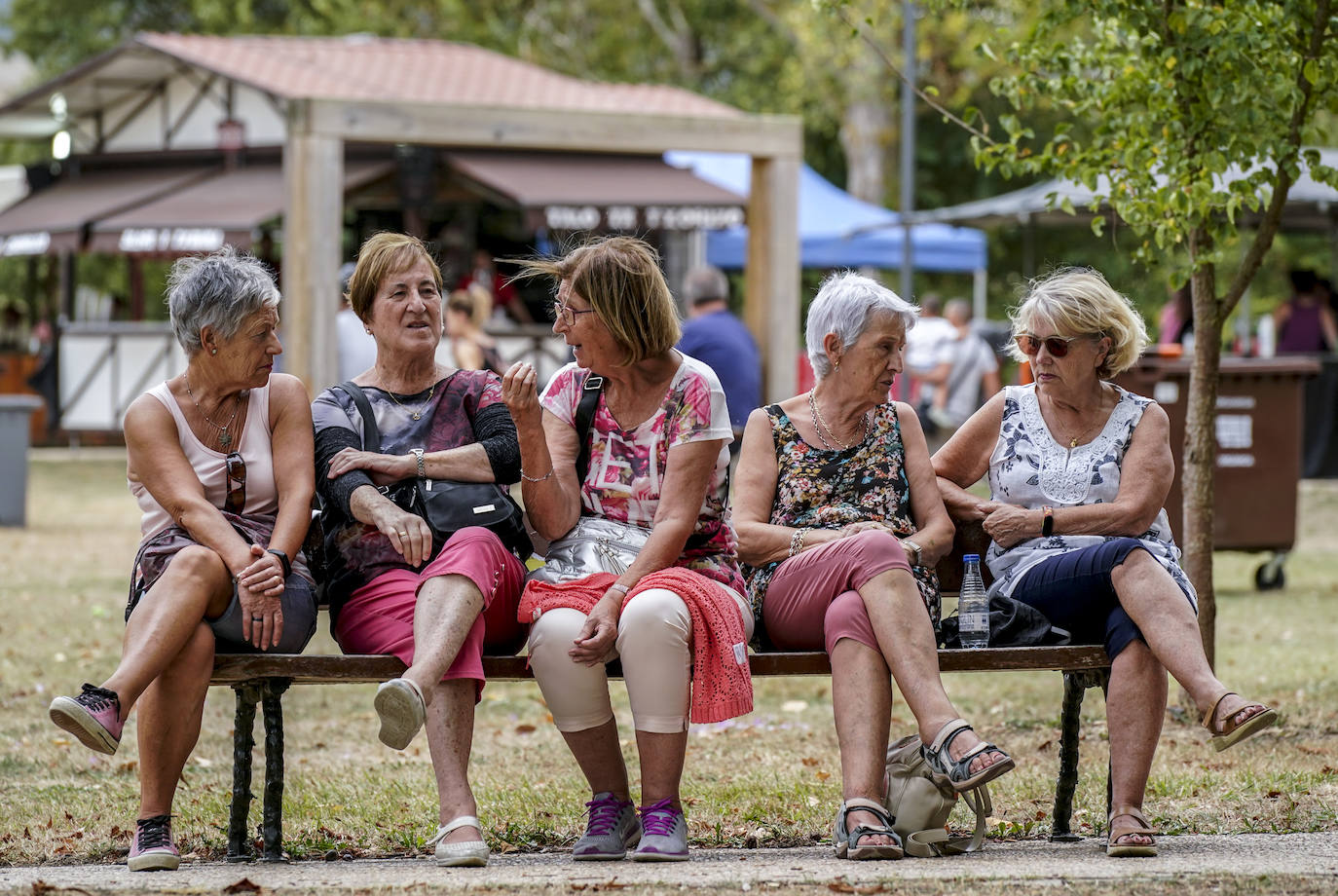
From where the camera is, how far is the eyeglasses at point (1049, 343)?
4.75 meters

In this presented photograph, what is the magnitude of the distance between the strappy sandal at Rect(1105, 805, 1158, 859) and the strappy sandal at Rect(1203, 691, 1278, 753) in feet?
0.86

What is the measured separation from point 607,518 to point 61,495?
42.7ft

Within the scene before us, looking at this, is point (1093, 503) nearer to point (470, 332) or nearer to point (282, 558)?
point (282, 558)

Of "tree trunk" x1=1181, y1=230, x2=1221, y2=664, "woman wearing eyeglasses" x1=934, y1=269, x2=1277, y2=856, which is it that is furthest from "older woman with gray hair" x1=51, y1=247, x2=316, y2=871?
"tree trunk" x1=1181, y1=230, x2=1221, y2=664

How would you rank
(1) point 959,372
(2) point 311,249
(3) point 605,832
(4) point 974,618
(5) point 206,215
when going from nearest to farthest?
(3) point 605,832 < (4) point 974,618 < (2) point 311,249 < (1) point 959,372 < (5) point 206,215

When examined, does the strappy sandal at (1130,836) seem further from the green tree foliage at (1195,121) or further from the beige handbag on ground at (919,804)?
the green tree foliage at (1195,121)

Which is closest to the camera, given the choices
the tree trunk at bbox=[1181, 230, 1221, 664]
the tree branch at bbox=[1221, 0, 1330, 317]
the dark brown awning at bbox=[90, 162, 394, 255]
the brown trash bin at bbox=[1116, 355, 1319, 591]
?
the tree branch at bbox=[1221, 0, 1330, 317]

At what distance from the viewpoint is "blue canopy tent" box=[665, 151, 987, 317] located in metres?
20.9

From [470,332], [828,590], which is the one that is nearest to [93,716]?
[828,590]

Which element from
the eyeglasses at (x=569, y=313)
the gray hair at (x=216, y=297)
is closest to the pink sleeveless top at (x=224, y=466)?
the gray hair at (x=216, y=297)

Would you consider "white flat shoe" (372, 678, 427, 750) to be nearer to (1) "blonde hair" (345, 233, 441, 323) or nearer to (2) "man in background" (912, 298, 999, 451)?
(1) "blonde hair" (345, 233, 441, 323)

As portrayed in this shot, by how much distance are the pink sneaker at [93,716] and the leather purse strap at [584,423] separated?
51.0 inches

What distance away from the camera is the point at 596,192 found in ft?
60.6

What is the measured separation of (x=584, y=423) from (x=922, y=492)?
923 millimetres
